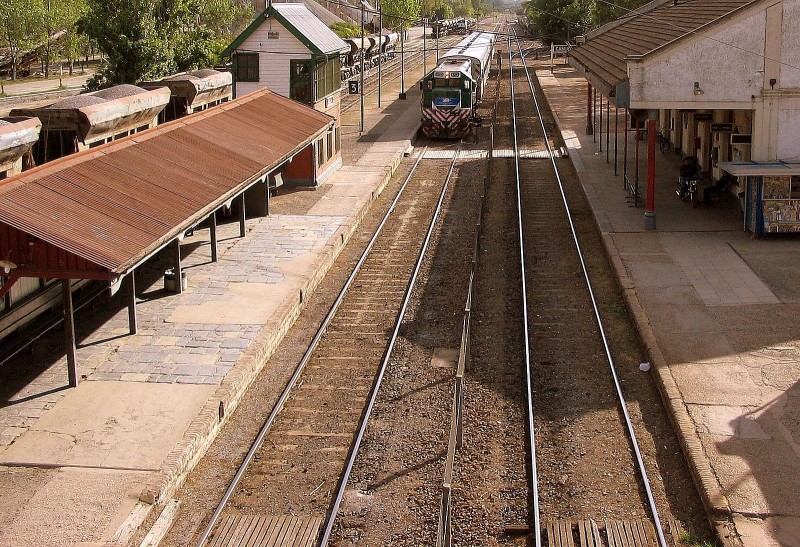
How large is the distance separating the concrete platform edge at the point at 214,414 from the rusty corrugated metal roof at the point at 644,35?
9.39m

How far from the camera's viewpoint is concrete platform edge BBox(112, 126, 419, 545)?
976 centimetres

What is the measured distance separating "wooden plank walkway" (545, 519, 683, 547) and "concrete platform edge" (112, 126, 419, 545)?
388cm

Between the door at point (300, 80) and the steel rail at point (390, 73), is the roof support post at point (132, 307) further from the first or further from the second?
the steel rail at point (390, 73)

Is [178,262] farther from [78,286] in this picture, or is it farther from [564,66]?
[564,66]

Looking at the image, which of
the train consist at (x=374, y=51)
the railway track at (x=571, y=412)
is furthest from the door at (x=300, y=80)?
the train consist at (x=374, y=51)

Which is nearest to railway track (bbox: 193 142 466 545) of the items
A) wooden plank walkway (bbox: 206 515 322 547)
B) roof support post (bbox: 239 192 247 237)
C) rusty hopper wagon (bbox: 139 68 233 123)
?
wooden plank walkway (bbox: 206 515 322 547)

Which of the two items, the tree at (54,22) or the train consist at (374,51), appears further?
the train consist at (374,51)

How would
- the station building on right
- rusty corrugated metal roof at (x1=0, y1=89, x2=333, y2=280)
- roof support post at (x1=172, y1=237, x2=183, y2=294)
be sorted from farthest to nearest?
the station building on right → roof support post at (x1=172, y1=237, x2=183, y2=294) → rusty corrugated metal roof at (x1=0, y1=89, x2=333, y2=280)

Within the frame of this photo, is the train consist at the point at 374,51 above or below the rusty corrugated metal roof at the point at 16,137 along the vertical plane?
above

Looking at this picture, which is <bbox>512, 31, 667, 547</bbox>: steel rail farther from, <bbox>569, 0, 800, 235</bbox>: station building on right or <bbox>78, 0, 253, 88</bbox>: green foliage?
<bbox>78, 0, 253, 88</bbox>: green foliage

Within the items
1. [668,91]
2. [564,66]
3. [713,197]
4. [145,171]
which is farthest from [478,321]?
[564,66]

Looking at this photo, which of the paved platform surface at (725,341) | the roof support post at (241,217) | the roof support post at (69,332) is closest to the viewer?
the paved platform surface at (725,341)

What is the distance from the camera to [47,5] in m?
67.1

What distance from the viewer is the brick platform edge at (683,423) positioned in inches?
373
